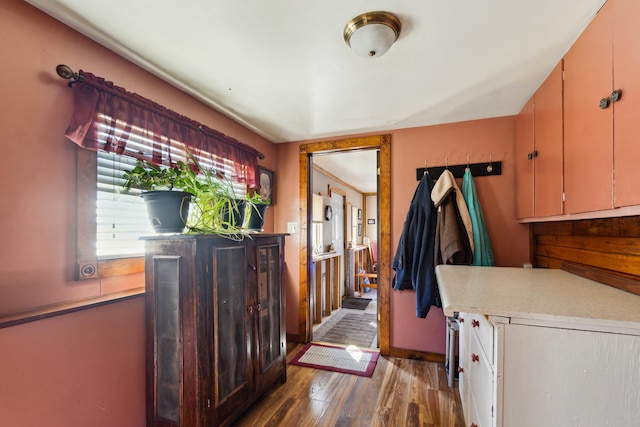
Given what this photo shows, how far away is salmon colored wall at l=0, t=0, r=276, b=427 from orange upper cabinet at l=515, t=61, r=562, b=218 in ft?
7.91

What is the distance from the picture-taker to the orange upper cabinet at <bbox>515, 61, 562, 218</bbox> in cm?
148

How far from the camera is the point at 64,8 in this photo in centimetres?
116

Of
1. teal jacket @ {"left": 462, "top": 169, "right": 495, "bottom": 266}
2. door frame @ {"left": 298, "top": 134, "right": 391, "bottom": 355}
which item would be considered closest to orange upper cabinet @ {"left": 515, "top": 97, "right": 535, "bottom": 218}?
teal jacket @ {"left": 462, "top": 169, "right": 495, "bottom": 266}

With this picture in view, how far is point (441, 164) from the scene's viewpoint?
2.47 meters

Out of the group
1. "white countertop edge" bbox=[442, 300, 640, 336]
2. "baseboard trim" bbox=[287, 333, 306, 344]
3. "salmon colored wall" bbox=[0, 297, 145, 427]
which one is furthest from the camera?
"baseboard trim" bbox=[287, 333, 306, 344]

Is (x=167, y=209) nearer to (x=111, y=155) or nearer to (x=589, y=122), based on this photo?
(x=111, y=155)

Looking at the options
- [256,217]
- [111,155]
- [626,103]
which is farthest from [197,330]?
[626,103]

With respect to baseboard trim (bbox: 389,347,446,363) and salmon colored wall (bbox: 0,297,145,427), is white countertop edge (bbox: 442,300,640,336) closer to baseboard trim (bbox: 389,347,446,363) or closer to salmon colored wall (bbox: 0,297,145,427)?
salmon colored wall (bbox: 0,297,145,427)

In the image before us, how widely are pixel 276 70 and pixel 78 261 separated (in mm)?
1428

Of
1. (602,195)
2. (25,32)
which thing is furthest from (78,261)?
(602,195)

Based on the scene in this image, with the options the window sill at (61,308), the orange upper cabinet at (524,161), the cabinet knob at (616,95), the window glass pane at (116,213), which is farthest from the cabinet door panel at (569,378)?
the window glass pane at (116,213)

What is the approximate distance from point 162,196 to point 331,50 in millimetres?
1155

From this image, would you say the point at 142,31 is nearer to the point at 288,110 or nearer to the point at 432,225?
the point at 288,110

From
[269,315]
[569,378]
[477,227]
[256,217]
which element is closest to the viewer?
[569,378]
